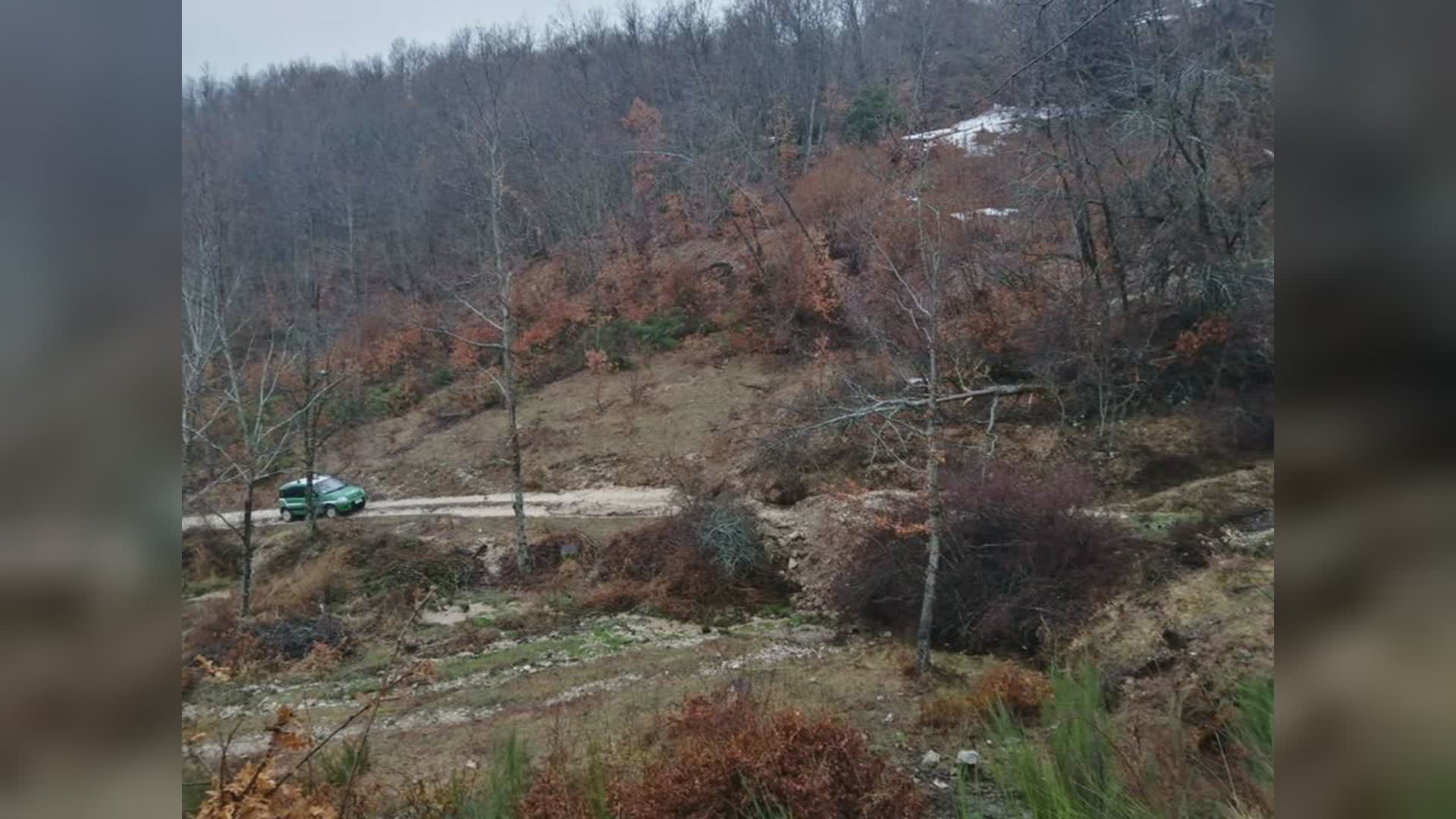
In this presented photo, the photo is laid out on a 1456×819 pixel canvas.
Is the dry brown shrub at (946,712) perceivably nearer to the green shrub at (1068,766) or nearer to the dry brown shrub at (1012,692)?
the dry brown shrub at (1012,692)

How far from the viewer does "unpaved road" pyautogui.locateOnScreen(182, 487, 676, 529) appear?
15.6 meters

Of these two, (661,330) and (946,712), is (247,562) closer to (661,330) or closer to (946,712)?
(946,712)

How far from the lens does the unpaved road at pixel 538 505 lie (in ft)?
51.2

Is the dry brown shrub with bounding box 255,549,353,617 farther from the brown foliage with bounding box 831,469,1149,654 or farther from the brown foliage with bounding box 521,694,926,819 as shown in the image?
the brown foliage with bounding box 521,694,926,819

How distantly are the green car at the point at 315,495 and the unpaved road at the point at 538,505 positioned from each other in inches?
10.2

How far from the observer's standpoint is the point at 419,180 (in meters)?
25.0

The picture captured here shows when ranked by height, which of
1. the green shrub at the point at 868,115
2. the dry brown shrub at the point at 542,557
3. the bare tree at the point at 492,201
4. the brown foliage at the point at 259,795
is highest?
the green shrub at the point at 868,115

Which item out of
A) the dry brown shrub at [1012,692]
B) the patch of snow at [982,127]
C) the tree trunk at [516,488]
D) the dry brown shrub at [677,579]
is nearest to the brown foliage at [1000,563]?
the dry brown shrub at [1012,692]

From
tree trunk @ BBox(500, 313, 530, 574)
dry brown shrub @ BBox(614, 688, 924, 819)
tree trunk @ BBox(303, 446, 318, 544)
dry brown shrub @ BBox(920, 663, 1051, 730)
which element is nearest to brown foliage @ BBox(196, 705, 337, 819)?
dry brown shrub @ BBox(614, 688, 924, 819)

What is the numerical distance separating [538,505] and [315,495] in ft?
14.4

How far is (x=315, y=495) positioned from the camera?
51.1 feet

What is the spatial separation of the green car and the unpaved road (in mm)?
259
